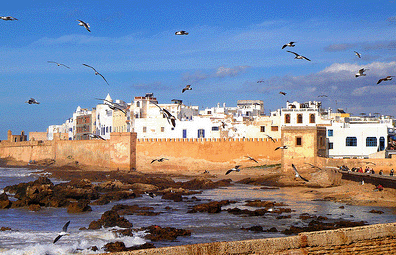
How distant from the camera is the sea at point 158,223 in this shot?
1584 centimetres

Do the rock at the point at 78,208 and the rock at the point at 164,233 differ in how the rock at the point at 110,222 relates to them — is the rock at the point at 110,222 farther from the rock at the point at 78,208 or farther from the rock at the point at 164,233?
the rock at the point at 78,208

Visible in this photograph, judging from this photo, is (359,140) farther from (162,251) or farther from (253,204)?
(162,251)

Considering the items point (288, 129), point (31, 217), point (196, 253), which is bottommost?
point (31, 217)

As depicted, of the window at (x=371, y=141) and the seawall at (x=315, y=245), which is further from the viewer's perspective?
the window at (x=371, y=141)

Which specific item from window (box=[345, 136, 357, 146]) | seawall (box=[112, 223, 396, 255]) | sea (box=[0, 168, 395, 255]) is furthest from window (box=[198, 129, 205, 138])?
seawall (box=[112, 223, 396, 255])

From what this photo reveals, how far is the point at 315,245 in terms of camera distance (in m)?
7.92

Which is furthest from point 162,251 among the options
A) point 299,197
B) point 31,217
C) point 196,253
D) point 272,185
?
point 272,185

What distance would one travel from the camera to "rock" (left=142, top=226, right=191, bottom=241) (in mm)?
16453

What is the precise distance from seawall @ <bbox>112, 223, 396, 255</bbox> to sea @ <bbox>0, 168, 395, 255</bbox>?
8096mm

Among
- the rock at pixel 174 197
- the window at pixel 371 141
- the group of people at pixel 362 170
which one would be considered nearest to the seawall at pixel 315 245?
the rock at pixel 174 197

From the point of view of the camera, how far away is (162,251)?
23.1 ft

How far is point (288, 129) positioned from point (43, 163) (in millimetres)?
37031

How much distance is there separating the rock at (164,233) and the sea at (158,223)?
0.24m

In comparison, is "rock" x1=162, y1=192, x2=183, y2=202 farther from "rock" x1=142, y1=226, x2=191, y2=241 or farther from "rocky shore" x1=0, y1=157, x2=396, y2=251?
"rock" x1=142, y1=226, x2=191, y2=241
